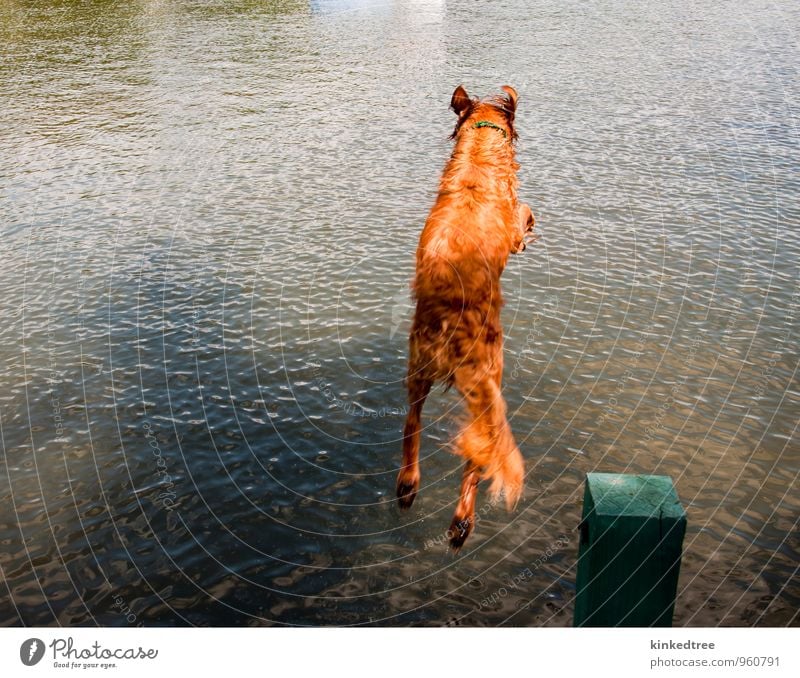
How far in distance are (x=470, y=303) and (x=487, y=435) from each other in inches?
48.8

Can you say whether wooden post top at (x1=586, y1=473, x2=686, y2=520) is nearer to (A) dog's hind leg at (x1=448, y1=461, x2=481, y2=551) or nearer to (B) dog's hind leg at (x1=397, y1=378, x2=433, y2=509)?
(A) dog's hind leg at (x1=448, y1=461, x2=481, y2=551)

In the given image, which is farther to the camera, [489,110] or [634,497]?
[489,110]

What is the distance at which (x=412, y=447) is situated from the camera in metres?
7.62

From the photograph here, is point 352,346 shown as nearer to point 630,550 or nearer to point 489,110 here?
point 489,110

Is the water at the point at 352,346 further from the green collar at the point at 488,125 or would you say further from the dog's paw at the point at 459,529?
the green collar at the point at 488,125

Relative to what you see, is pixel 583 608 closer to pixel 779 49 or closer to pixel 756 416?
pixel 756 416

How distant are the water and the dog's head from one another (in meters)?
6.06

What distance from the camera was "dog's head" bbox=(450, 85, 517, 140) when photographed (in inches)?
321

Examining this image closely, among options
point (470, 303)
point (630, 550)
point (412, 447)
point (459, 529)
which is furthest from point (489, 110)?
point (630, 550)

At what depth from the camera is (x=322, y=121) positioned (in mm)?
33094

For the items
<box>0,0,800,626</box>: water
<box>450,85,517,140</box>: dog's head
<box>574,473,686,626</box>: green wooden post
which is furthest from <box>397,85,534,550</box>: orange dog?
<box>0,0,800,626</box>: water

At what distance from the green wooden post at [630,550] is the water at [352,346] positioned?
3679 millimetres

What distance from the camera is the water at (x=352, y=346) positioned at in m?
11.4

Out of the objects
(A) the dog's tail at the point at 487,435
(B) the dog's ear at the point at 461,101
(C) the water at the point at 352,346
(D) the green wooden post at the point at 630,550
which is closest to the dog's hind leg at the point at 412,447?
(A) the dog's tail at the point at 487,435
